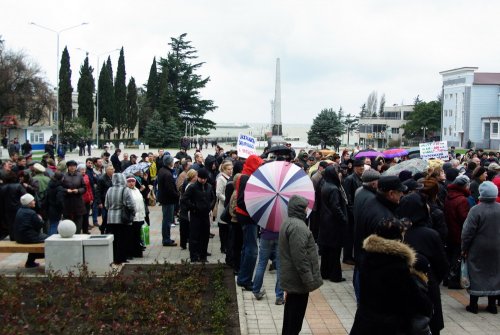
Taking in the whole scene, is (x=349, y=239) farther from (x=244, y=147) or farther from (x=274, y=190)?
(x=244, y=147)

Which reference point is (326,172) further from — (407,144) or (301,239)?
(407,144)

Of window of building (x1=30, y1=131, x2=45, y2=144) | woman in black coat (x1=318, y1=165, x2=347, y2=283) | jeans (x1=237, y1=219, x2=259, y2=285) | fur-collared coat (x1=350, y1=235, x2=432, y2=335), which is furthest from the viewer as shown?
window of building (x1=30, y1=131, x2=45, y2=144)

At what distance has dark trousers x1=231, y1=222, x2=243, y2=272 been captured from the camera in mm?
10516

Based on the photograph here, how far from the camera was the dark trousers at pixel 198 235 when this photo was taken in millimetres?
11523

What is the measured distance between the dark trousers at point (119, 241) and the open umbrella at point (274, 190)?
4.00m

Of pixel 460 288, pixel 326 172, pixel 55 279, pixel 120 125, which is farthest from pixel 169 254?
pixel 120 125

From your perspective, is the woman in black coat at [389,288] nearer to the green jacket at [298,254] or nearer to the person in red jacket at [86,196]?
the green jacket at [298,254]

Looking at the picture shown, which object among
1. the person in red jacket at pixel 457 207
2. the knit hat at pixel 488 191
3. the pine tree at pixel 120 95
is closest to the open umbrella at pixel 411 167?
the person in red jacket at pixel 457 207

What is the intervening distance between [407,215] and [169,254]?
7470 millimetres

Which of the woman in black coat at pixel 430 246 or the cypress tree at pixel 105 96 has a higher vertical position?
the cypress tree at pixel 105 96

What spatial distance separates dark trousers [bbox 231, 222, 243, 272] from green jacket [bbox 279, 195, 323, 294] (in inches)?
143

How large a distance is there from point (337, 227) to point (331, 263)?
76cm

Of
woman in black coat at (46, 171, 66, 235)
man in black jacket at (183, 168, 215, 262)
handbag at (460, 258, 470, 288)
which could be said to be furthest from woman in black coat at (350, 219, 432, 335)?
woman in black coat at (46, 171, 66, 235)

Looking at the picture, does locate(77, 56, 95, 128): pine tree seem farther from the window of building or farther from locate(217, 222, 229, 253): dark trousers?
locate(217, 222, 229, 253): dark trousers
